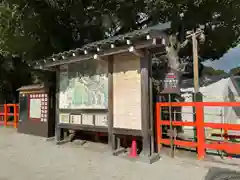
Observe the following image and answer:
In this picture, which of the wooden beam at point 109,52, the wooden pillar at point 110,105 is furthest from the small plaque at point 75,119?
the wooden beam at point 109,52

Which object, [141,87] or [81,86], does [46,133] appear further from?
[141,87]

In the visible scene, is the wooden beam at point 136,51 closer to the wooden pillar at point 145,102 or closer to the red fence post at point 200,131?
the wooden pillar at point 145,102

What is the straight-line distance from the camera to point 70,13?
10430mm

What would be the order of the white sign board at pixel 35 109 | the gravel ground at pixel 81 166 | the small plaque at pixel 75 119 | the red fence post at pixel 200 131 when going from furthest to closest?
the white sign board at pixel 35 109, the small plaque at pixel 75 119, the red fence post at pixel 200 131, the gravel ground at pixel 81 166

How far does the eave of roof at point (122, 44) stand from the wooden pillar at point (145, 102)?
466 mm

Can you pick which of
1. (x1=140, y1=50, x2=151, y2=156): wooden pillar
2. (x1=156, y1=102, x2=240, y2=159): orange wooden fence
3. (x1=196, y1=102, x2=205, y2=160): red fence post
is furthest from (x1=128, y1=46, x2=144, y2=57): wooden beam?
(x1=196, y1=102, x2=205, y2=160): red fence post

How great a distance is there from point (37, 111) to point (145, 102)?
19.2ft

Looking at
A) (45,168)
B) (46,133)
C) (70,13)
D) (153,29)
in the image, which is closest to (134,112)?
(153,29)

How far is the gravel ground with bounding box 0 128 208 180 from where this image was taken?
476 centimetres

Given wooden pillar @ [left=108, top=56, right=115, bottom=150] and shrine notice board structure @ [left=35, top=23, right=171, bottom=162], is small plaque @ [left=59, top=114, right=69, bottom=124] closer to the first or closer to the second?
shrine notice board structure @ [left=35, top=23, right=171, bottom=162]

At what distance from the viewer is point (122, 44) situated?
617 centimetres

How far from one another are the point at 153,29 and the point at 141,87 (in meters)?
1.52

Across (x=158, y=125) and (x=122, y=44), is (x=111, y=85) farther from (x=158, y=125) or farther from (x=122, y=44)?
(x=158, y=125)

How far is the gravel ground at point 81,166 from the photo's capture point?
4.76 meters
